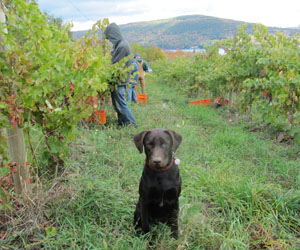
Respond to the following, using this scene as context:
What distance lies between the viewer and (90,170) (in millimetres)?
3391

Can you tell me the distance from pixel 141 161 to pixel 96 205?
1332 mm

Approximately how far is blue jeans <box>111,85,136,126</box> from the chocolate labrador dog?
354 centimetres

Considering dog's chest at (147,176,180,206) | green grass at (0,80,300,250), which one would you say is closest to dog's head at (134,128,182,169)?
dog's chest at (147,176,180,206)

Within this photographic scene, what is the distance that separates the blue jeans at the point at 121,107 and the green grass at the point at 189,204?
1.50 meters

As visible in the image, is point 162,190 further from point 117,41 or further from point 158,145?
point 117,41

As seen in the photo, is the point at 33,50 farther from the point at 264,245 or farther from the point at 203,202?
the point at 264,245

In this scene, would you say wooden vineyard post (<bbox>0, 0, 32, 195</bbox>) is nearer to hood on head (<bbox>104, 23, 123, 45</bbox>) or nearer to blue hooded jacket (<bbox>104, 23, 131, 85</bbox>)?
blue hooded jacket (<bbox>104, 23, 131, 85</bbox>)

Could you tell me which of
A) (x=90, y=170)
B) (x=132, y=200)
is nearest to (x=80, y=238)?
(x=132, y=200)

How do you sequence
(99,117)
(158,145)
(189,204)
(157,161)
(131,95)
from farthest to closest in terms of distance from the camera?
1. (131,95)
2. (99,117)
3. (189,204)
4. (158,145)
5. (157,161)

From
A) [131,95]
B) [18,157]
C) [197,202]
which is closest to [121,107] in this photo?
[131,95]

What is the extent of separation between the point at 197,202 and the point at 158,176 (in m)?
0.95

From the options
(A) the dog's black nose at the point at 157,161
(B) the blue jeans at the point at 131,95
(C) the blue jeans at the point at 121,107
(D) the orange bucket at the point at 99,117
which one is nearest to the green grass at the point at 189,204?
(A) the dog's black nose at the point at 157,161

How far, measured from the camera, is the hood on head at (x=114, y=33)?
5.85m

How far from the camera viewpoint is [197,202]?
2.91 m
